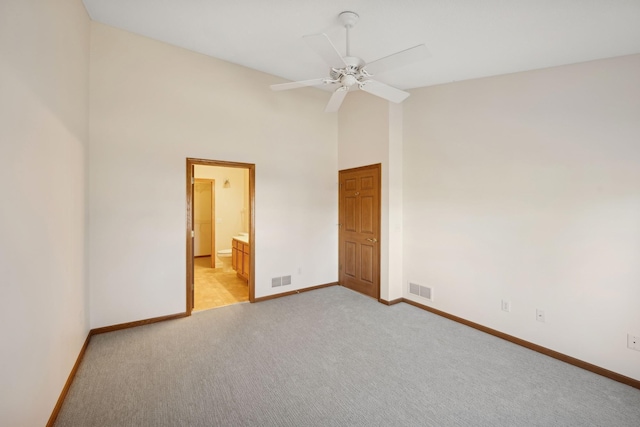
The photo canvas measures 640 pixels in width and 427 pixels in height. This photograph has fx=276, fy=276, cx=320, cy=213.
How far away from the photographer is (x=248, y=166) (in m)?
3.99

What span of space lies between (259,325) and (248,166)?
2.15m

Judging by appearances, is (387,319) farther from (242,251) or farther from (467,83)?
(467,83)

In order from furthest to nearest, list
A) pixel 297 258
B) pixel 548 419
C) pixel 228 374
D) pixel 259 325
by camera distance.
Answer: pixel 297 258 < pixel 259 325 < pixel 228 374 < pixel 548 419

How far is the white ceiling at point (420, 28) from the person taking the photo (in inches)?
84.2

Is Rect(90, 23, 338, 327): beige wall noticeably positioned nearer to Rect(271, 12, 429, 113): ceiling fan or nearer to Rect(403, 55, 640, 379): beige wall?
Rect(271, 12, 429, 113): ceiling fan

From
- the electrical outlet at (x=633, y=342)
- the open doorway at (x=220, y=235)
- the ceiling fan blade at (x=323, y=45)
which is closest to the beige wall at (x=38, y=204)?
the open doorway at (x=220, y=235)

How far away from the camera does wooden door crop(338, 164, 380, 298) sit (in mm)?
4238

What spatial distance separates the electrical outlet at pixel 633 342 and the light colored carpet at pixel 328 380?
0.34 metres

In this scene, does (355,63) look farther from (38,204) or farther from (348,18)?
(38,204)

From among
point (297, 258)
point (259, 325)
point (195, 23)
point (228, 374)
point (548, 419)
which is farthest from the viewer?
point (297, 258)

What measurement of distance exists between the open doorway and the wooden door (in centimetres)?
164

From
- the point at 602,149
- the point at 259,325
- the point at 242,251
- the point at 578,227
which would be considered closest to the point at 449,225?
Result: the point at 578,227

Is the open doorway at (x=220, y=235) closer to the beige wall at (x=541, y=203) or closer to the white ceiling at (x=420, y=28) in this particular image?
the white ceiling at (x=420, y=28)

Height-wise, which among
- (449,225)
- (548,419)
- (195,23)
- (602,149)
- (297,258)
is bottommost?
(548,419)
